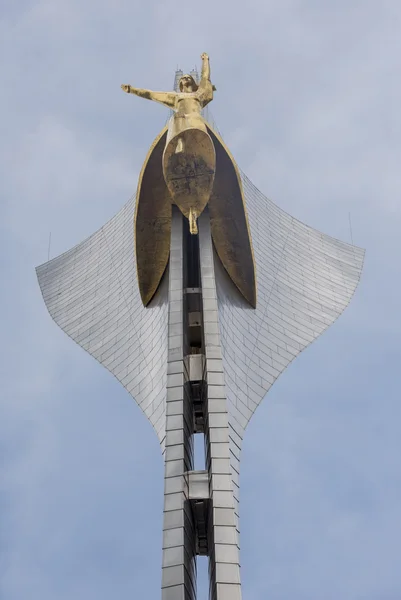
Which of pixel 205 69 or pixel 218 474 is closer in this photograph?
pixel 218 474

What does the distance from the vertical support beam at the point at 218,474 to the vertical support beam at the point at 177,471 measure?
1.39ft

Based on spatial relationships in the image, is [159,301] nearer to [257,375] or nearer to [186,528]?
[257,375]

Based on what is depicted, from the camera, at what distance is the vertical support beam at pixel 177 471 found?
13828 millimetres

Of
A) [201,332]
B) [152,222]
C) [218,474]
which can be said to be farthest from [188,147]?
[218,474]

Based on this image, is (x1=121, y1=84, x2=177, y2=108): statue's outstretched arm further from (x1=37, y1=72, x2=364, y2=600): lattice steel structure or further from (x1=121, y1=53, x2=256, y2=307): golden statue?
(x1=37, y1=72, x2=364, y2=600): lattice steel structure

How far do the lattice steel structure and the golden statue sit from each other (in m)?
0.36

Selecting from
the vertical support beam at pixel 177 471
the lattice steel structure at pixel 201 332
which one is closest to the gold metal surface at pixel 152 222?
the lattice steel structure at pixel 201 332

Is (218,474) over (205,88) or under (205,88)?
under

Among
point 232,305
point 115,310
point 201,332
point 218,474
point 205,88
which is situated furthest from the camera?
point 115,310

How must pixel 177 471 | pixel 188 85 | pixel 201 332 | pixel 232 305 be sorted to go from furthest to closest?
pixel 232 305
pixel 201 332
pixel 188 85
pixel 177 471

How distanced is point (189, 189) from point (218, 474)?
5.94m

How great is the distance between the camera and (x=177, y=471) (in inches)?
589

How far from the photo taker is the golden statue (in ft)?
56.5

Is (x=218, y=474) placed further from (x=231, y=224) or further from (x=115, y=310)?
(x=115, y=310)
